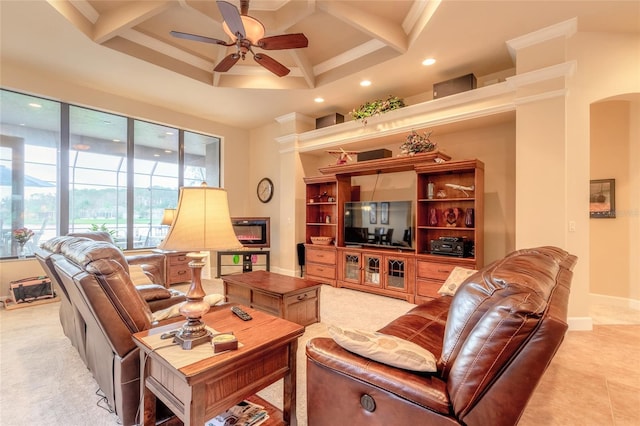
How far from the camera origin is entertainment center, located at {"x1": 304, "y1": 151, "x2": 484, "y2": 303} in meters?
3.84

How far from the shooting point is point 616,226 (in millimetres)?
3932

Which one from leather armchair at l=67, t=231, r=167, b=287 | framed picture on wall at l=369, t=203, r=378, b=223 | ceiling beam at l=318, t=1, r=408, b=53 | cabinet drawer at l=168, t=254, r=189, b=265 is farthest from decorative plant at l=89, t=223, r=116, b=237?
ceiling beam at l=318, t=1, r=408, b=53

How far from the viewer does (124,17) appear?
3.13 m

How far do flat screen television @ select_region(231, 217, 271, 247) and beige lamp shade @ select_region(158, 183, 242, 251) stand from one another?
14.3ft

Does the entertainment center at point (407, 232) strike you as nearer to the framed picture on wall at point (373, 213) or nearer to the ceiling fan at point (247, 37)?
the framed picture on wall at point (373, 213)

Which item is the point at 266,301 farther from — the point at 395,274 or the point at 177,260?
the point at 177,260

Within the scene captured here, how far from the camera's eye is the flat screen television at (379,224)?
4.39m

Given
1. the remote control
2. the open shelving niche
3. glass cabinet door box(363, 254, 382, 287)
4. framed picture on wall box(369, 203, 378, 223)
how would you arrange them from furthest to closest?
framed picture on wall box(369, 203, 378, 223), glass cabinet door box(363, 254, 382, 287), the open shelving niche, the remote control

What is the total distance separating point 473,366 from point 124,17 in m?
4.27

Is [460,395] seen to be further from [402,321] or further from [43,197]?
[43,197]

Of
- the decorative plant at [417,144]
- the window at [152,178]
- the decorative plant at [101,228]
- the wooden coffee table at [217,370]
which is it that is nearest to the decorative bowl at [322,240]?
the decorative plant at [417,144]

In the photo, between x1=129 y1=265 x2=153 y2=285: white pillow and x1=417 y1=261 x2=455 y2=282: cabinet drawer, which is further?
x1=417 y1=261 x2=455 y2=282: cabinet drawer

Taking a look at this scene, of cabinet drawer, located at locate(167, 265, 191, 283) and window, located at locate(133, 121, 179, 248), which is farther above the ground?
window, located at locate(133, 121, 179, 248)

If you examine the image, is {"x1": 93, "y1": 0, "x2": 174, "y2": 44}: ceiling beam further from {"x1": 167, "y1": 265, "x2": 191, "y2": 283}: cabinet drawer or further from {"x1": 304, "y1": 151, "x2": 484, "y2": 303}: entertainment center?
{"x1": 167, "y1": 265, "x2": 191, "y2": 283}: cabinet drawer
